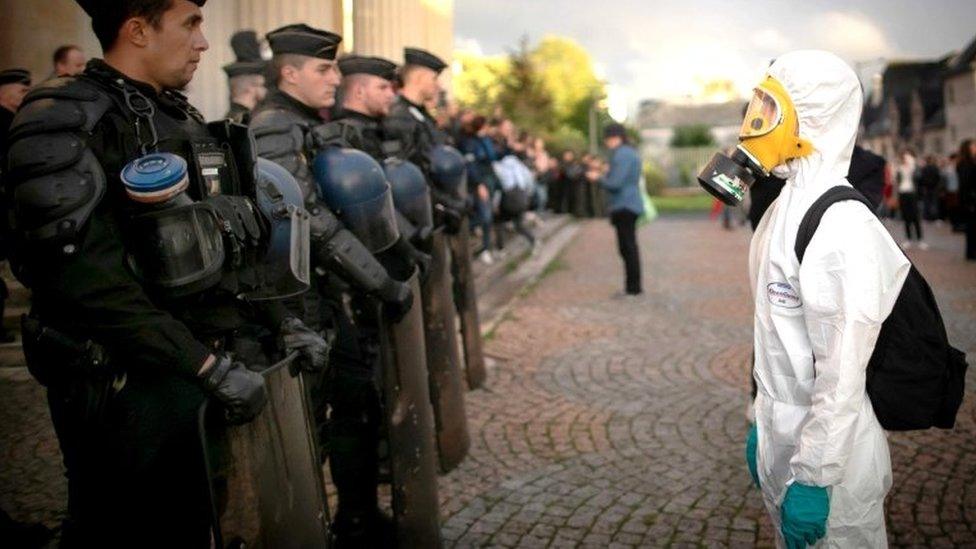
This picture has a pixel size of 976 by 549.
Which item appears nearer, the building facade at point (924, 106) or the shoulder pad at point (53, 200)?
the shoulder pad at point (53, 200)

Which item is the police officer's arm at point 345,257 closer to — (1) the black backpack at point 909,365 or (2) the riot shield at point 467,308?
(1) the black backpack at point 909,365

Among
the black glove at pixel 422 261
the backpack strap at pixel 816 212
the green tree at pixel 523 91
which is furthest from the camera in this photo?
the green tree at pixel 523 91

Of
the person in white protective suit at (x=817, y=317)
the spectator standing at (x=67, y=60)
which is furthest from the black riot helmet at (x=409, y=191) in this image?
the spectator standing at (x=67, y=60)

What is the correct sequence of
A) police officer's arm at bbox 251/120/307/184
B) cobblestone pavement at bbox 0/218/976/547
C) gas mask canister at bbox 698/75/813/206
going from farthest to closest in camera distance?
1. cobblestone pavement at bbox 0/218/976/547
2. police officer's arm at bbox 251/120/307/184
3. gas mask canister at bbox 698/75/813/206

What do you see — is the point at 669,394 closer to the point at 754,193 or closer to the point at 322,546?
the point at 754,193

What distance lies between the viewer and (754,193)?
4.18 meters

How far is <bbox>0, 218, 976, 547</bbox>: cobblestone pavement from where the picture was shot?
3.99 meters

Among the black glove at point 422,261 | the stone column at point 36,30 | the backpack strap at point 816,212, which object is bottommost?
the black glove at point 422,261

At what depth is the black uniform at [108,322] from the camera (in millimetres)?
2242

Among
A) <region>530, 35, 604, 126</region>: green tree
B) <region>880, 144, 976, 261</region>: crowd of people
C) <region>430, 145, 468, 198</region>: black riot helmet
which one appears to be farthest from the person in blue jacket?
<region>530, 35, 604, 126</region>: green tree

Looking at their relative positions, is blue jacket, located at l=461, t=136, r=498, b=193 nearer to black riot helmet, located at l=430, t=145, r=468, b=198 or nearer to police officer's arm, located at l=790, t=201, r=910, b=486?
black riot helmet, located at l=430, t=145, r=468, b=198

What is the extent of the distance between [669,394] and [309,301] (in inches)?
134

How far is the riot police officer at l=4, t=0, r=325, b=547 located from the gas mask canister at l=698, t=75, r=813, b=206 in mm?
1328

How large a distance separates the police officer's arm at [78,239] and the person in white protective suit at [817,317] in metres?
1.56
